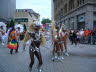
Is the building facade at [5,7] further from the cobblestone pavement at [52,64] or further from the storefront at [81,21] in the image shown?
the cobblestone pavement at [52,64]

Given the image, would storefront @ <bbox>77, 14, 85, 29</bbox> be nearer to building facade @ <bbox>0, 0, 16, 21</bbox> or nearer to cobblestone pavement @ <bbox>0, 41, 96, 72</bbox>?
building facade @ <bbox>0, 0, 16, 21</bbox>

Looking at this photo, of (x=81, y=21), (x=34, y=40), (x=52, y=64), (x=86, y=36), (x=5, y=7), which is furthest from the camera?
(x=5, y=7)

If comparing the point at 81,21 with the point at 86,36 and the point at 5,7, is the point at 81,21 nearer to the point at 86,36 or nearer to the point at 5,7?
the point at 86,36

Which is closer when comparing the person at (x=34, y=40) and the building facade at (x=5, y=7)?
the person at (x=34, y=40)

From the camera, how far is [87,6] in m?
32.1

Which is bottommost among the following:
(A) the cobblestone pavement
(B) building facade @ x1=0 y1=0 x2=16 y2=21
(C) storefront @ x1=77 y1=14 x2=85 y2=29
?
(A) the cobblestone pavement

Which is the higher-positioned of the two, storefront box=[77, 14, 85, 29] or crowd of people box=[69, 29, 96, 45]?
storefront box=[77, 14, 85, 29]

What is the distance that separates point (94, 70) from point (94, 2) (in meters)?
25.3

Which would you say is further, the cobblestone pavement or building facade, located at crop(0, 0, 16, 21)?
building facade, located at crop(0, 0, 16, 21)

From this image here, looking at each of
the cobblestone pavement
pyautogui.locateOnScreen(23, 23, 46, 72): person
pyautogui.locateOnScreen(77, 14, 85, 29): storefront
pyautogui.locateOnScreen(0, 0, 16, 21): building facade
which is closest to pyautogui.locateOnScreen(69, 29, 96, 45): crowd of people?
pyautogui.locateOnScreen(77, 14, 85, 29): storefront

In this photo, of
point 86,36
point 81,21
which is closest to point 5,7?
point 81,21

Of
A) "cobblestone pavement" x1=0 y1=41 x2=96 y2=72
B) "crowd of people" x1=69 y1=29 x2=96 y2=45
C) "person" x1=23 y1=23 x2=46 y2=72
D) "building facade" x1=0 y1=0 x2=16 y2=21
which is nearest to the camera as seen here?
"person" x1=23 y1=23 x2=46 y2=72

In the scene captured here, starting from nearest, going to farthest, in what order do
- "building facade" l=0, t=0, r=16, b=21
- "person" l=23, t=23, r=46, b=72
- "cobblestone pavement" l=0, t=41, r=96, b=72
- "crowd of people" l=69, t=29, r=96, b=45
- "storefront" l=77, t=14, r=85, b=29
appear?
"person" l=23, t=23, r=46, b=72 < "cobblestone pavement" l=0, t=41, r=96, b=72 < "crowd of people" l=69, t=29, r=96, b=45 < "storefront" l=77, t=14, r=85, b=29 < "building facade" l=0, t=0, r=16, b=21

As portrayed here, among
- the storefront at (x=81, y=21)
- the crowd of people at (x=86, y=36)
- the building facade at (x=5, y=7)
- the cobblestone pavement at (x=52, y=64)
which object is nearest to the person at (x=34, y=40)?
the cobblestone pavement at (x=52, y=64)
